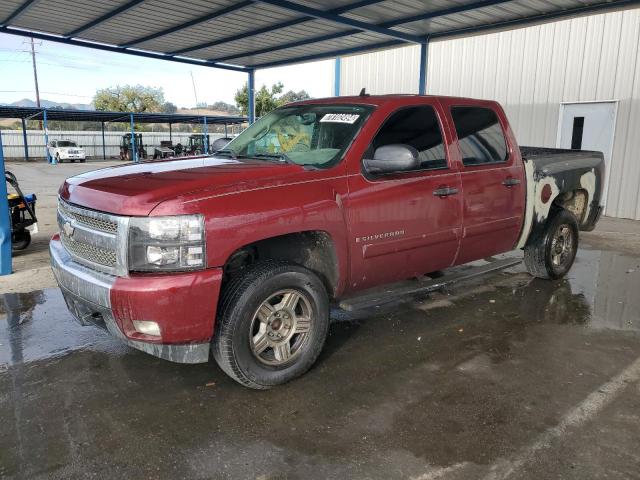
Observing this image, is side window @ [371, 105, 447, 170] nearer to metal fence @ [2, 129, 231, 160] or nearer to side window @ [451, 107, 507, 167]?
side window @ [451, 107, 507, 167]

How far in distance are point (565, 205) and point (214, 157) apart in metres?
4.26

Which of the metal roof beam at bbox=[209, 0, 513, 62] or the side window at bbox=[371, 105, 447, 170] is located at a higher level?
the metal roof beam at bbox=[209, 0, 513, 62]

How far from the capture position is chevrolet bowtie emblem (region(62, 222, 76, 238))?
361cm

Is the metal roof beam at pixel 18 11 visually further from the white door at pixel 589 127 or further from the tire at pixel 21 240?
the white door at pixel 589 127

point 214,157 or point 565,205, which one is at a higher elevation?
point 214,157

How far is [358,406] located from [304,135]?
2.24 meters

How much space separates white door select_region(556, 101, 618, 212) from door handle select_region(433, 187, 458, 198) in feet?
26.3

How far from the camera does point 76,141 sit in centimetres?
4675

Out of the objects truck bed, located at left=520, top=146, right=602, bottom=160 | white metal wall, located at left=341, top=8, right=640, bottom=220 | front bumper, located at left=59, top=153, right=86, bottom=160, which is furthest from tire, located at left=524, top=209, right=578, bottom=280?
front bumper, located at left=59, top=153, right=86, bottom=160

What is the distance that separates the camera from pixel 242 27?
10.2 m

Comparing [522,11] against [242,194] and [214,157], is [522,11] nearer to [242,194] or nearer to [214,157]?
[214,157]

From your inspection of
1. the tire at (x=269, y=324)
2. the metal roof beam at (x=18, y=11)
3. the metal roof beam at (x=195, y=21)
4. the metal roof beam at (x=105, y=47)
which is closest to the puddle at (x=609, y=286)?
the tire at (x=269, y=324)

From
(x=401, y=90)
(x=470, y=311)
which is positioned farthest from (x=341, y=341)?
(x=401, y=90)

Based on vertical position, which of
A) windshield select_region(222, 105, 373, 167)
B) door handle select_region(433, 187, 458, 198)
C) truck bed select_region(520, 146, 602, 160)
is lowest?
door handle select_region(433, 187, 458, 198)
